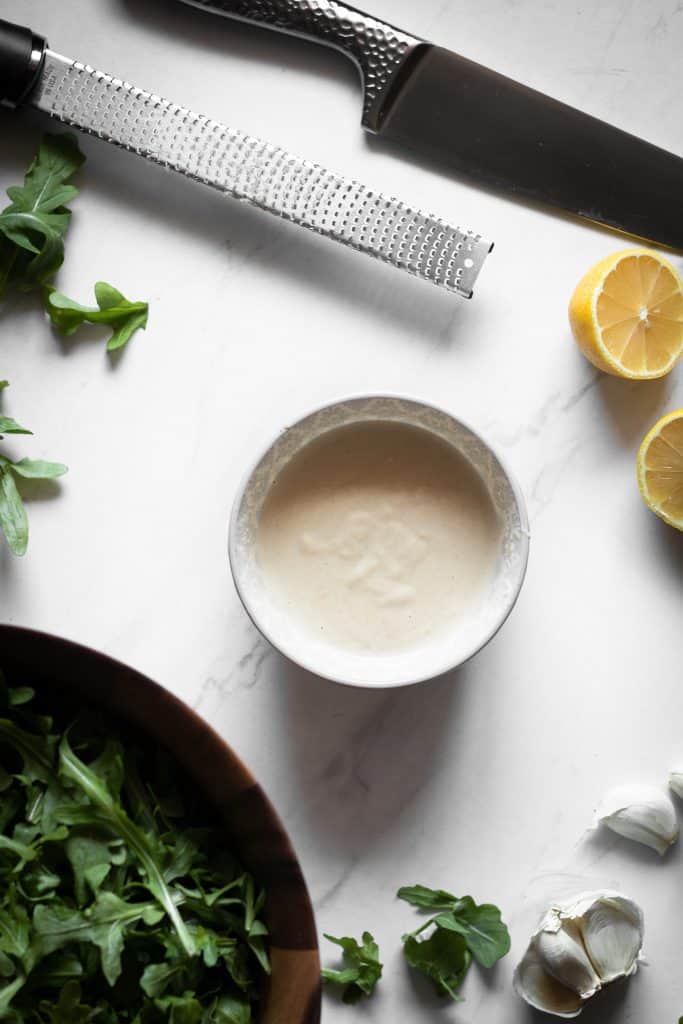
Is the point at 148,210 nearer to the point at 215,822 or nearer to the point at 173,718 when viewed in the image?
the point at 173,718

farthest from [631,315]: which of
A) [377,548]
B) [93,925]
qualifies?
[93,925]

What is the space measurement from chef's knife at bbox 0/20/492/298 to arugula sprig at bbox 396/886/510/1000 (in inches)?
31.8

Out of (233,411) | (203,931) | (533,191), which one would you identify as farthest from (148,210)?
(203,931)

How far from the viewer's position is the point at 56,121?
53.7 inches

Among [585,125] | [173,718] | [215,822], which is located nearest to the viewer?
[173,718]

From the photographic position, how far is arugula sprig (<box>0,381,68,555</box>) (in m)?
1.28

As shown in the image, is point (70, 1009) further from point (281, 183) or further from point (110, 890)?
point (281, 183)

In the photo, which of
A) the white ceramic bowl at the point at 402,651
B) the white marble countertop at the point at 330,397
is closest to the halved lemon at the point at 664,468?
the white marble countertop at the point at 330,397

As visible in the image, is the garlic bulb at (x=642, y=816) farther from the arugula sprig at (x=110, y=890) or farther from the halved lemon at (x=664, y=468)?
the arugula sprig at (x=110, y=890)

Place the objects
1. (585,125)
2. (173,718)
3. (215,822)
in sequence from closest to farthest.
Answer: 1. (173,718)
2. (215,822)
3. (585,125)

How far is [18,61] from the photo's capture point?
1257 mm

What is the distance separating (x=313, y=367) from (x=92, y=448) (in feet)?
1.06

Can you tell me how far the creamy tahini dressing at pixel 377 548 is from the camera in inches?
51.6

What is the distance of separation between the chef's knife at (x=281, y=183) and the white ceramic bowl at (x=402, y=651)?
7.8 inches
